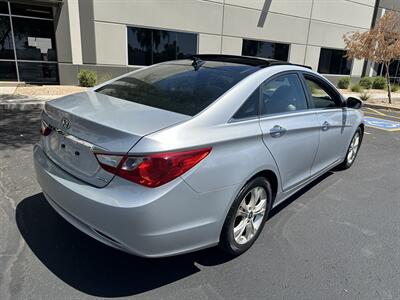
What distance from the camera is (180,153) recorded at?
2.23 metres

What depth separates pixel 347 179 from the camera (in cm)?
507

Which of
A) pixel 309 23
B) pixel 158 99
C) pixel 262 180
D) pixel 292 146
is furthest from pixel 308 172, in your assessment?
pixel 309 23

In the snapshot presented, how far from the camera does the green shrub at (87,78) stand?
41.3 feet

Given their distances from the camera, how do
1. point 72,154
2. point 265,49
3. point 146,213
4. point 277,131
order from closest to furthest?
point 146,213 → point 72,154 → point 277,131 → point 265,49

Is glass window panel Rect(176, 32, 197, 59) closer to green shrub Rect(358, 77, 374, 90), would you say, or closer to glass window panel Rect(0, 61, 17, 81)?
glass window panel Rect(0, 61, 17, 81)

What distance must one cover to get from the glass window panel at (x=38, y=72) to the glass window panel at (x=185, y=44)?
531cm

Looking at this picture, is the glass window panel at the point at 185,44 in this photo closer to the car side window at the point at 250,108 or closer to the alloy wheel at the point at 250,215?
the car side window at the point at 250,108

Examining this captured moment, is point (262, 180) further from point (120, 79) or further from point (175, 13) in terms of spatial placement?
point (175, 13)

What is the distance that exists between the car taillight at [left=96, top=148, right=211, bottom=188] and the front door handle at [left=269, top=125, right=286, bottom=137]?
103 centimetres

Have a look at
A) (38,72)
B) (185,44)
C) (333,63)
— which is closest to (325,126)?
(185,44)

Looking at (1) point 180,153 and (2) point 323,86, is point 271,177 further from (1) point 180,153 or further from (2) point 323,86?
(2) point 323,86

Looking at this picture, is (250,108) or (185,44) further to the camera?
(185,44)

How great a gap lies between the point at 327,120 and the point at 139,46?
1170cm

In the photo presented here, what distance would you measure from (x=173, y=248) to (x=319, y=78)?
9.32 ft
